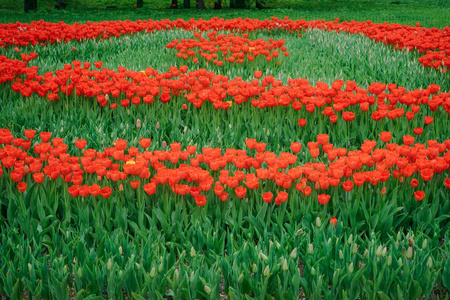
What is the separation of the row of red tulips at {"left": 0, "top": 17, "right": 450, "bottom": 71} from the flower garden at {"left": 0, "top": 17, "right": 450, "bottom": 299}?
3778mm

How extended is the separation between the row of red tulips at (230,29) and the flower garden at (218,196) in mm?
3778

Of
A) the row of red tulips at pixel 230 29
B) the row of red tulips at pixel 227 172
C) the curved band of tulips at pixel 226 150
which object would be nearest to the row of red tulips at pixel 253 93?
the curved band of tulips at pixel 226 150

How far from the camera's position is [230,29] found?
12.1 meters

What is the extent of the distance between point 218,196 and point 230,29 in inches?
358

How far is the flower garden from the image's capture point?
108 inches

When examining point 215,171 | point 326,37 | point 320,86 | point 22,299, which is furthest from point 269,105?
point 326,37

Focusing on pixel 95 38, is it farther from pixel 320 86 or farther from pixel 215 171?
pixel 215 171

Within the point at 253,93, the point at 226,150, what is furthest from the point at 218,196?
the point at 253,93

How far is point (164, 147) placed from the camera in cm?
472

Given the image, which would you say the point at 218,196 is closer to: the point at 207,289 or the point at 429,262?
the point at 207,289

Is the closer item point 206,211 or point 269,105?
point 206,211

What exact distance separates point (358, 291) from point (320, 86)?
3456 mm

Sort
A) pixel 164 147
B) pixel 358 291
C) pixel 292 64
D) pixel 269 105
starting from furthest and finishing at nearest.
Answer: pixel 292 64 < pixel 269 105 < pixel 164 147 < pixel 358 291

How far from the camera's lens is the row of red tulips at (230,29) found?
9.22 m
